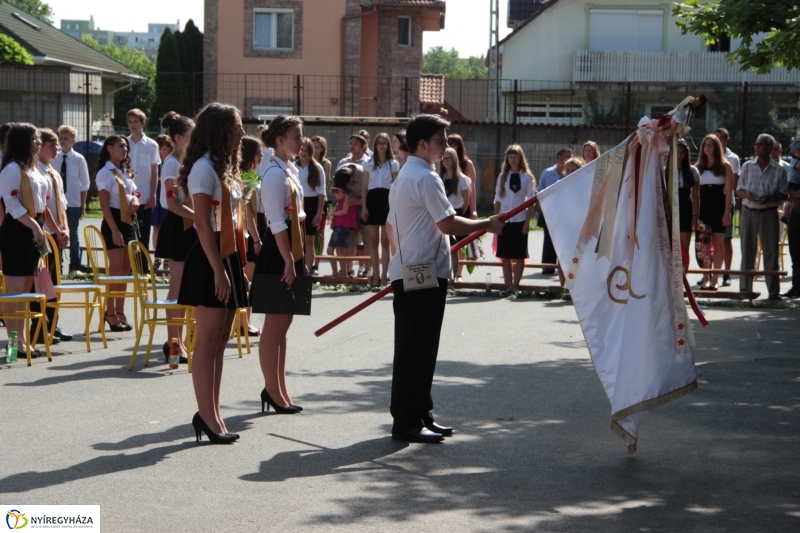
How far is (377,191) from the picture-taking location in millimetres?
15031

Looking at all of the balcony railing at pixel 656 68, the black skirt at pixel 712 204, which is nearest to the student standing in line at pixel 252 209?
the black skirt at pixel 712 204

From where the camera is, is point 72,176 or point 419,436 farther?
point 72,176

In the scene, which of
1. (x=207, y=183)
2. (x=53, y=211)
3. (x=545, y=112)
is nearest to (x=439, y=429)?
(x=207, y=183)

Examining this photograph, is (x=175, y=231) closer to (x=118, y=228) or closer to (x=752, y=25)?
(x=118, y=228)

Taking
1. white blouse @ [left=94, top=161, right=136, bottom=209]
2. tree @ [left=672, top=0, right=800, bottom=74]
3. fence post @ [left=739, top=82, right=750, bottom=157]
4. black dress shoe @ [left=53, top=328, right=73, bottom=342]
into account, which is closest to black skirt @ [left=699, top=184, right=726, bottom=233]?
tree @ [left=672, top=0, right=800, bottom=74]

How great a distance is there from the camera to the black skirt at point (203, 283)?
22.5 ft

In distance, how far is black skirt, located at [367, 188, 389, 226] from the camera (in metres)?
15.0

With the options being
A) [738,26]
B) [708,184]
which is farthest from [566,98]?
[738,26]

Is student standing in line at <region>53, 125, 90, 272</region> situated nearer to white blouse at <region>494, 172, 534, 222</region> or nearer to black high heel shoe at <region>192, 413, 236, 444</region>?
white blouse at <region>494, 172, 534, 222</region>

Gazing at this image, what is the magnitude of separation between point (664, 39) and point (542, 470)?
4278cm

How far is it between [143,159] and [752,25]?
25.8 feet

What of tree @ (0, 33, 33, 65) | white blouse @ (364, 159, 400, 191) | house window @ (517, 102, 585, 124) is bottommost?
white blouse @ (364, 159, 400, 191)

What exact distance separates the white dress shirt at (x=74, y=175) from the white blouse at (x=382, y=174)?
3955 millimetres

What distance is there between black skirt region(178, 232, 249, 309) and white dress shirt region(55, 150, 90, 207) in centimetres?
860
